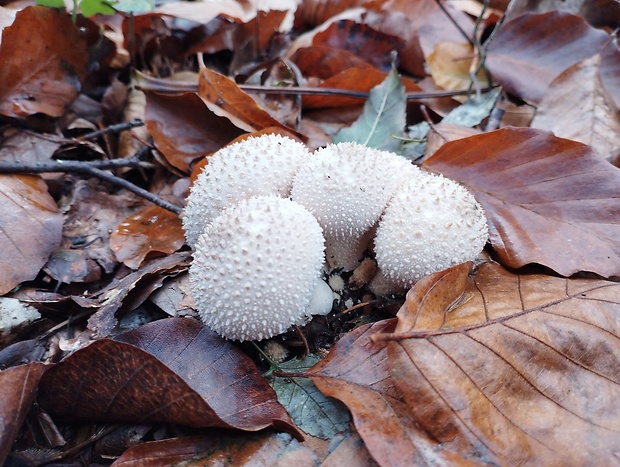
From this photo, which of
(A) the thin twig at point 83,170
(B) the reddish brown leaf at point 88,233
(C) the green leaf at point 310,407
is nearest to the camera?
(C) the green leaf at point 310,407

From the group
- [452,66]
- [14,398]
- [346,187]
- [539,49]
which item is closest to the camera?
[14,398]

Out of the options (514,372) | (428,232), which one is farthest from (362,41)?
(514,372)

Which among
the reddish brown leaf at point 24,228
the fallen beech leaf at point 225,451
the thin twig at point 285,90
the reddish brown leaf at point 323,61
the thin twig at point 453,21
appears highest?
the thin twig at point 453,21

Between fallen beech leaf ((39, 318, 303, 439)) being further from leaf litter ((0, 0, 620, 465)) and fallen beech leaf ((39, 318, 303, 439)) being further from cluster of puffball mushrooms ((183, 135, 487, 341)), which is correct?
cluster of puffball mushrooms ((183, 135, 487, 341))

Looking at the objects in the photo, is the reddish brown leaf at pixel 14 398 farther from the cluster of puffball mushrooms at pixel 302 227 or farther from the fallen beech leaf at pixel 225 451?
the cluster of puffball mushrooms at pixel 302 227

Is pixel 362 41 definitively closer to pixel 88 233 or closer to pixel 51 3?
pixel 51 3

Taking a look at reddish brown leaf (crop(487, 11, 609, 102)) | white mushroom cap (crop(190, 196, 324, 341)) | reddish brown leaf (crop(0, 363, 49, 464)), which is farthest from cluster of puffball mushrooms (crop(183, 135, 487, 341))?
reddish brown leaf (crop(487, 11, 609, 102))

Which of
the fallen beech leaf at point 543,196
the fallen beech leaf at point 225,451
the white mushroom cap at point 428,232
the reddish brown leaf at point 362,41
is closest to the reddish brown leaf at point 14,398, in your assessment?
the fallen beech leaf at point 225,451

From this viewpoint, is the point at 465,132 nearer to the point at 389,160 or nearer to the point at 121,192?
the point at 389,160
